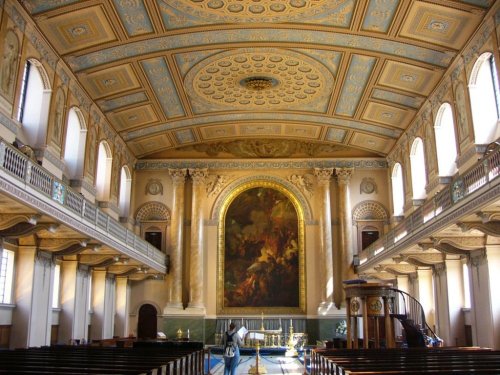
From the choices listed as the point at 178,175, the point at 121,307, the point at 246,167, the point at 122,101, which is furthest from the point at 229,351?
the point at 246,167

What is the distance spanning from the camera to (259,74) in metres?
22.6

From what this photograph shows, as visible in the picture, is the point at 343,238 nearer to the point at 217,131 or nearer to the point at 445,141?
the point at 217,131

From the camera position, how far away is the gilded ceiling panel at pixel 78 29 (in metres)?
16.9

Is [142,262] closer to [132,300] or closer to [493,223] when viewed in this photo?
[132,300]

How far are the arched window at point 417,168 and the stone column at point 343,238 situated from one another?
530 centimetres

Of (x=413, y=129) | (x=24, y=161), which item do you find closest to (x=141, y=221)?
(x=413, y=129)

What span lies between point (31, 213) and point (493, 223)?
1233cm

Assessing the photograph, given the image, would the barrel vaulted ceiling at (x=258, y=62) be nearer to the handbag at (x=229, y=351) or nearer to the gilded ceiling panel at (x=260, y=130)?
the gilded ceiling panel at (x=260, y=130)

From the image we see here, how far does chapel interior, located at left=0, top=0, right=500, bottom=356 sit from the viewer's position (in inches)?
658

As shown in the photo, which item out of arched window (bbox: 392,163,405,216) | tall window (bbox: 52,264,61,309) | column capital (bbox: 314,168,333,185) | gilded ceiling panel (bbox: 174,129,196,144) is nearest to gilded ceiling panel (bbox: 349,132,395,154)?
arched window (bbox: 392,163,405,216)

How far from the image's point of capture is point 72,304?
21844 mm

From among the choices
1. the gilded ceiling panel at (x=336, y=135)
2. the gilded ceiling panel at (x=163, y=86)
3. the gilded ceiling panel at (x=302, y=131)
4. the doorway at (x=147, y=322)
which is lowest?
the doorway at (x=147, y=322)

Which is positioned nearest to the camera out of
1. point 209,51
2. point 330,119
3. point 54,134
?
point 54,134

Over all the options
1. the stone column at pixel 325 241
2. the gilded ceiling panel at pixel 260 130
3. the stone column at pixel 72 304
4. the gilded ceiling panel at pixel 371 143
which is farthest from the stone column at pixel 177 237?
the gilded ceiling panel at pixel 371 143
